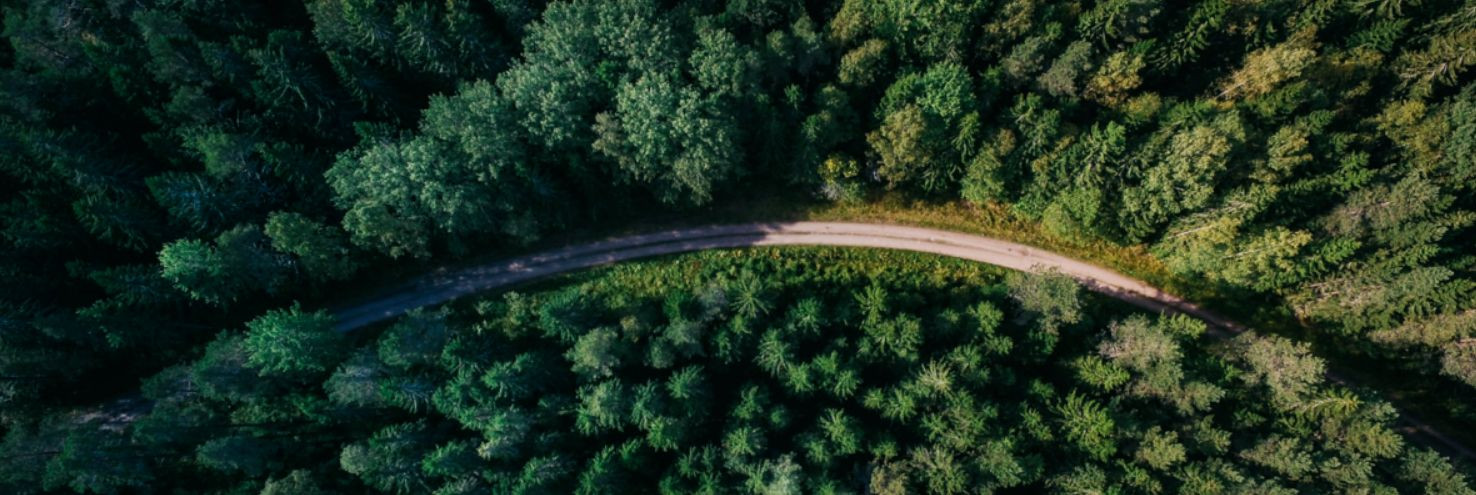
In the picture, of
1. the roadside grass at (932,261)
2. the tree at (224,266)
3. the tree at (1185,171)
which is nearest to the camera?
the tree at (1185,171)

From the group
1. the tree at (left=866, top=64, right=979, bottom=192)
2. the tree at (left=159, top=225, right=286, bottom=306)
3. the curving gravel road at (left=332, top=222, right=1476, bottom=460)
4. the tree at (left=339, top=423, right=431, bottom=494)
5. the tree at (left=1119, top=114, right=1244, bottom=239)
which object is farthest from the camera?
the curving gravel road at (left=332, top=222, right=1476, bottom=460)

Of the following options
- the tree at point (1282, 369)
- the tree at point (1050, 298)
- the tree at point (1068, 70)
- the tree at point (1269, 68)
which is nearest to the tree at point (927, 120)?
the tree at point (1068, 70)

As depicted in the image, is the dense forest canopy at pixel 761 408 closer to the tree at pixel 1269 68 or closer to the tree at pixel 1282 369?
the tree at pixel 1282 369

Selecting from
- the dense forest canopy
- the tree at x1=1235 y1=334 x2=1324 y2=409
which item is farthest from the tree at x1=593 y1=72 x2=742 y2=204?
the tree at x1=1235 y1=334 x2=1324 y2=409

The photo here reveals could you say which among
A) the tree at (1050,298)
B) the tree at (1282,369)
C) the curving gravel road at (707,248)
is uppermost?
the curving gravel road at (707,248)

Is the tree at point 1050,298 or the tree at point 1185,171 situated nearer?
the tree at point 1185,171

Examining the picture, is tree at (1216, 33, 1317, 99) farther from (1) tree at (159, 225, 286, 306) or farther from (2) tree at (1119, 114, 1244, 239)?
(1) tree at (159, 225, 286, 306)

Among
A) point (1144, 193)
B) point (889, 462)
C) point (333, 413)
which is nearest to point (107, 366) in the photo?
point (333, 413)
